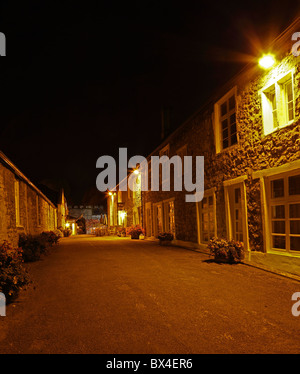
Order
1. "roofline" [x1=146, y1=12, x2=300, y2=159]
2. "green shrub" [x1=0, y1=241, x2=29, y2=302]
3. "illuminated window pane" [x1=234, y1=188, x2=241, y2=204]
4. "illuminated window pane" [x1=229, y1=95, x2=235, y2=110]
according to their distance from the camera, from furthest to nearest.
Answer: "illuminated window pane" [x1=229, y1=95, x2=235, y2=110] < "illuminated window pane" [x1=234, y1=188, x2=241, y2=204] < "roofline" [x1=146, y1=12, x2=300, y2=159] < "green shrub" [x1=0, y1=241, x2=29, y2=302]

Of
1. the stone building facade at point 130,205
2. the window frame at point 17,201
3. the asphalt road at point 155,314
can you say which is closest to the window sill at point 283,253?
the asphalt road at point 155,314

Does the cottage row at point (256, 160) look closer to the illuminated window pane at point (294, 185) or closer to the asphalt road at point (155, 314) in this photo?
the illuminated window pane at point (294, 185)

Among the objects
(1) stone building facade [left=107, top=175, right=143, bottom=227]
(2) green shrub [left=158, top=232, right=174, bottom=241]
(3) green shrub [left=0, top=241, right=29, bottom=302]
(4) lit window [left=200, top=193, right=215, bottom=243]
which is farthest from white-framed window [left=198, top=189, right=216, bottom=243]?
(1) stone building facade [left=107, top=175, right=143, bottom=227]

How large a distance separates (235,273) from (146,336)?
4509 mm

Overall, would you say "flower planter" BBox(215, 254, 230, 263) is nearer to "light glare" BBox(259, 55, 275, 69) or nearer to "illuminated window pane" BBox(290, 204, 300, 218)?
"illuminated window pane" BBox(290, 204, 300, 218)

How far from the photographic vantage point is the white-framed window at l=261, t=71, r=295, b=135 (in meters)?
8.40

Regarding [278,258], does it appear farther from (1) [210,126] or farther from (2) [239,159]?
(1) [210,126]

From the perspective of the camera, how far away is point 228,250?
9.50 m

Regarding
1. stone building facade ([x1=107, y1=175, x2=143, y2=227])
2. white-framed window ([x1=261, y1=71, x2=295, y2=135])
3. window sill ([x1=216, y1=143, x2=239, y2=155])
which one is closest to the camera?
white-framed window ([x1=261, y1=71, x2=295, y2=135])

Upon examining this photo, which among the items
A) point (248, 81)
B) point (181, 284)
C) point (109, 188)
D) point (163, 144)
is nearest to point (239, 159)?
point (248, 81)

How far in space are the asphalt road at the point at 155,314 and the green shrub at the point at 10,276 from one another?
0.24m

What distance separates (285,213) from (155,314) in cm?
485

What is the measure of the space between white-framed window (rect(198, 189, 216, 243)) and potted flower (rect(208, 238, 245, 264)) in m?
2.36

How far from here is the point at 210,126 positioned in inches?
493
